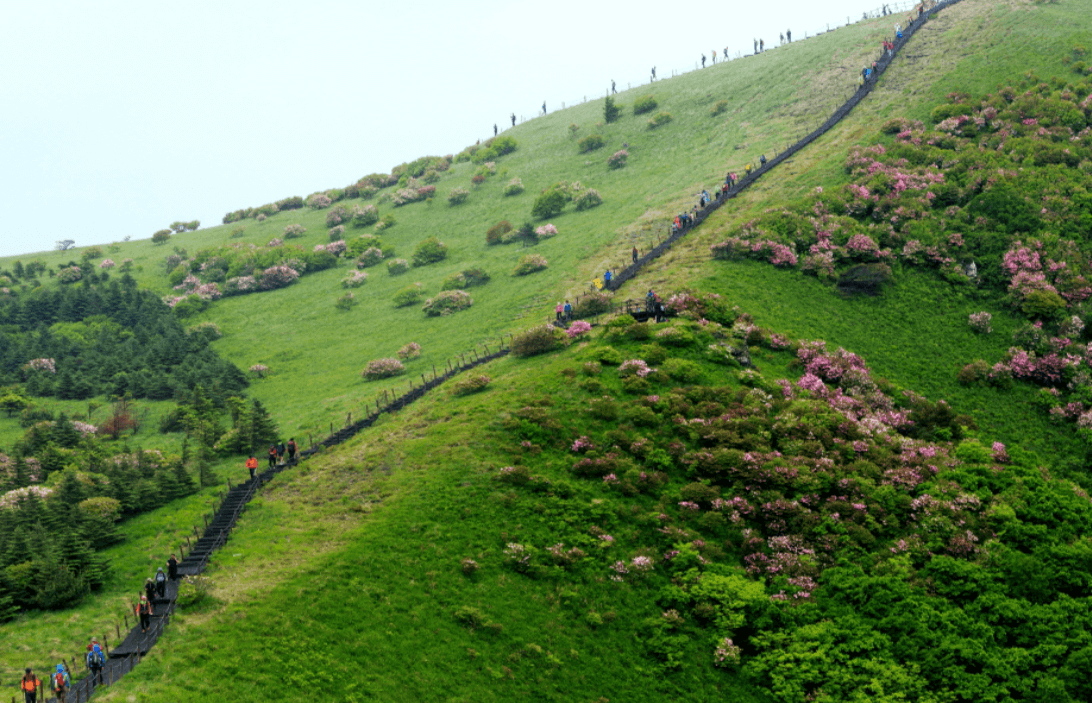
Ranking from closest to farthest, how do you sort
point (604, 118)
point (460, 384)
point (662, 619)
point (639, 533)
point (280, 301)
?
point (662, 619), point (639, 533), point (460, 384), point (280, 301), point (604, 118)

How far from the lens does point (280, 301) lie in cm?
9075

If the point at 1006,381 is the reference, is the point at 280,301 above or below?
above

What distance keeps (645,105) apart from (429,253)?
49.2m

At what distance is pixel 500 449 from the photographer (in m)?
A: 39.2

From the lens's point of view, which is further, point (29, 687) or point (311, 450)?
point (311, 450)

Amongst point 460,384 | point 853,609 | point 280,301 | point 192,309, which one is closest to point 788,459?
point 853,609

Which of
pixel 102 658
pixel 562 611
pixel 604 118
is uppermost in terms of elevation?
pixel 604 118

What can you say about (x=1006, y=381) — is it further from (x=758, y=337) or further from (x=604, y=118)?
(x=604, y=118)

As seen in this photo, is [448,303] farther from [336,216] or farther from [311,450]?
[336,216]

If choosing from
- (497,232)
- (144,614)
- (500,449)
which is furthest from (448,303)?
(144,614)

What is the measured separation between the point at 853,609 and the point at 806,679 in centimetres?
433

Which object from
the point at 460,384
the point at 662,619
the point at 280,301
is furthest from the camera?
the point at 280,301

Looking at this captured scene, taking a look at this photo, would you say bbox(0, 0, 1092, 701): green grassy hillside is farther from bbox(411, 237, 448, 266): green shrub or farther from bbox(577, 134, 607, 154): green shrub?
bbox(577, 134, 607, 154): green shrub

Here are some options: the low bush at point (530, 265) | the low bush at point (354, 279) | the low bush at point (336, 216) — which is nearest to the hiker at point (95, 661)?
the low bush at point (530, 265)
